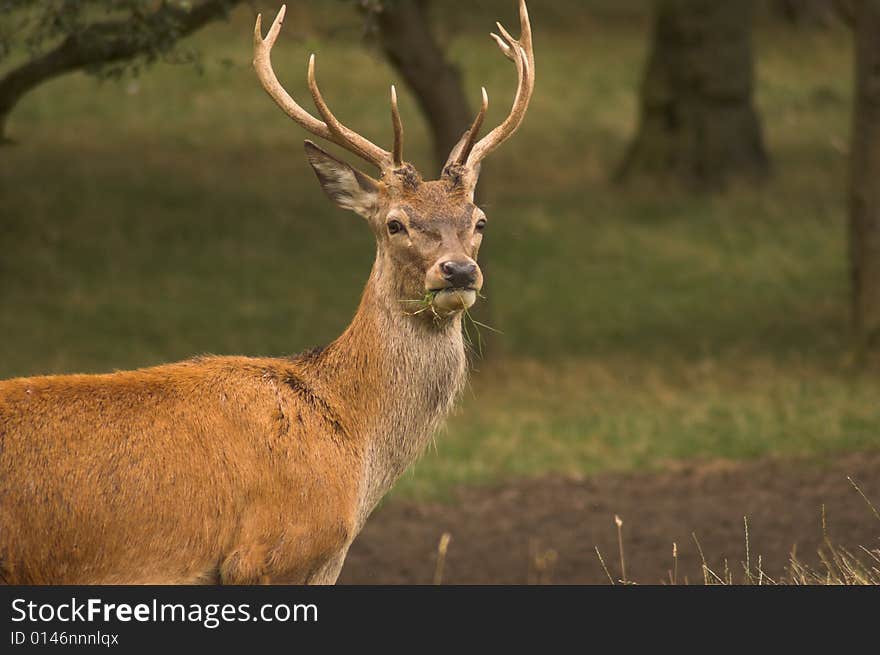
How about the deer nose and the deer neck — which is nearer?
the deer nose

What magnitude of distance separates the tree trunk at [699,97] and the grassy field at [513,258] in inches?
18.5

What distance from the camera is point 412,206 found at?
21.4 feet

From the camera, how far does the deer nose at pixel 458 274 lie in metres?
6.18

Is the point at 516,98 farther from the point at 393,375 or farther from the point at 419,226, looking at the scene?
the point at 393,375

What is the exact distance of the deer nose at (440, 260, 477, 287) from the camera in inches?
243

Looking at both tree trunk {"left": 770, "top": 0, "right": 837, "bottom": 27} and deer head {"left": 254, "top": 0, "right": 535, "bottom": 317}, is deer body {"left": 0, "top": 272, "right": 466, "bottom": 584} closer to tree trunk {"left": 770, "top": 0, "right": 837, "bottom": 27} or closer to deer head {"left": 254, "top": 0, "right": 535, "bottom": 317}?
deer head {"left": 254, "top": 0, "right": 535, "bottom": 317}

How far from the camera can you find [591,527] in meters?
10.0

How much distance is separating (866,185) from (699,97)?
713 cm

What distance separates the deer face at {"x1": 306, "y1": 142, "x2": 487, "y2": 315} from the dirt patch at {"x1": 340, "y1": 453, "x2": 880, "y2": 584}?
10.4 ft

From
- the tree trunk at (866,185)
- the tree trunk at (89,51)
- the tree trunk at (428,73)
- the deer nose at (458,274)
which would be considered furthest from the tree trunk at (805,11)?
the deer nose at (458,274)

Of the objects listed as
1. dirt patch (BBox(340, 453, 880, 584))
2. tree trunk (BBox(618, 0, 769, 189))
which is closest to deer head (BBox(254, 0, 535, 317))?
dirt patch (BBox(340, 453, 880, 584))

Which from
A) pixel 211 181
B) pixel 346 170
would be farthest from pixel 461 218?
pixel 211 181
